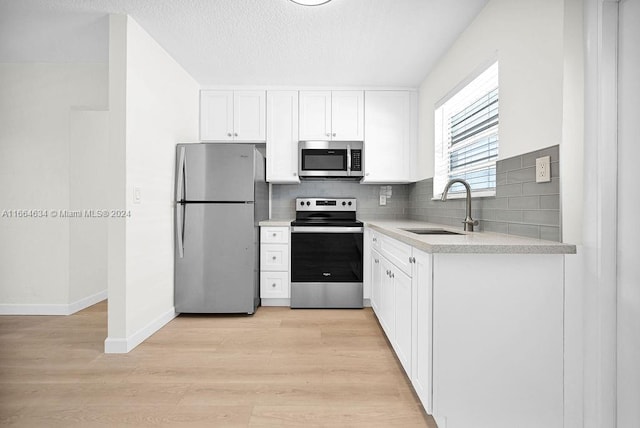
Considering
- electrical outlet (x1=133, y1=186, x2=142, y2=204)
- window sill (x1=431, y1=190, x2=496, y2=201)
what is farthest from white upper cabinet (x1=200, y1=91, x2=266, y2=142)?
window sill (x1=431, y1=190, x2=496, y2=201)

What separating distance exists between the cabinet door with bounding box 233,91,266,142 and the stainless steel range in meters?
1.12

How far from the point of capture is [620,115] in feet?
5.17

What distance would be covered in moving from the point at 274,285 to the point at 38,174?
2.53m

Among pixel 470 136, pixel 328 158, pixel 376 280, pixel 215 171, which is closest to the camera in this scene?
pixel 470 136

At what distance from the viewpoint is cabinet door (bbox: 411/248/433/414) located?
1652 millimetres

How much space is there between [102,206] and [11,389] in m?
2.11

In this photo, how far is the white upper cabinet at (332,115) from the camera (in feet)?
13.2

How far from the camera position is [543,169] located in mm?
1838

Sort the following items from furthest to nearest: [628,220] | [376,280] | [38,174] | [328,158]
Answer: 1. [328,158]
2. [38,174]
3. [376,280]
4. [628,220]

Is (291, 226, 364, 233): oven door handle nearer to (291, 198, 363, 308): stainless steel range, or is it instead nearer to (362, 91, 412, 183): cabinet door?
(291, 198, 363, 308): stainless steel range

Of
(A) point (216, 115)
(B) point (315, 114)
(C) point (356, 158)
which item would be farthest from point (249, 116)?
(C) point (356, 158)

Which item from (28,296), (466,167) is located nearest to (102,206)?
(28,296)

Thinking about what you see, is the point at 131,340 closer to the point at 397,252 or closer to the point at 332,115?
the point at 397,252

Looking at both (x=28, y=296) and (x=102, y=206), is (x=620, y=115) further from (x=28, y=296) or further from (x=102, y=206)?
(x=28, y=296)
